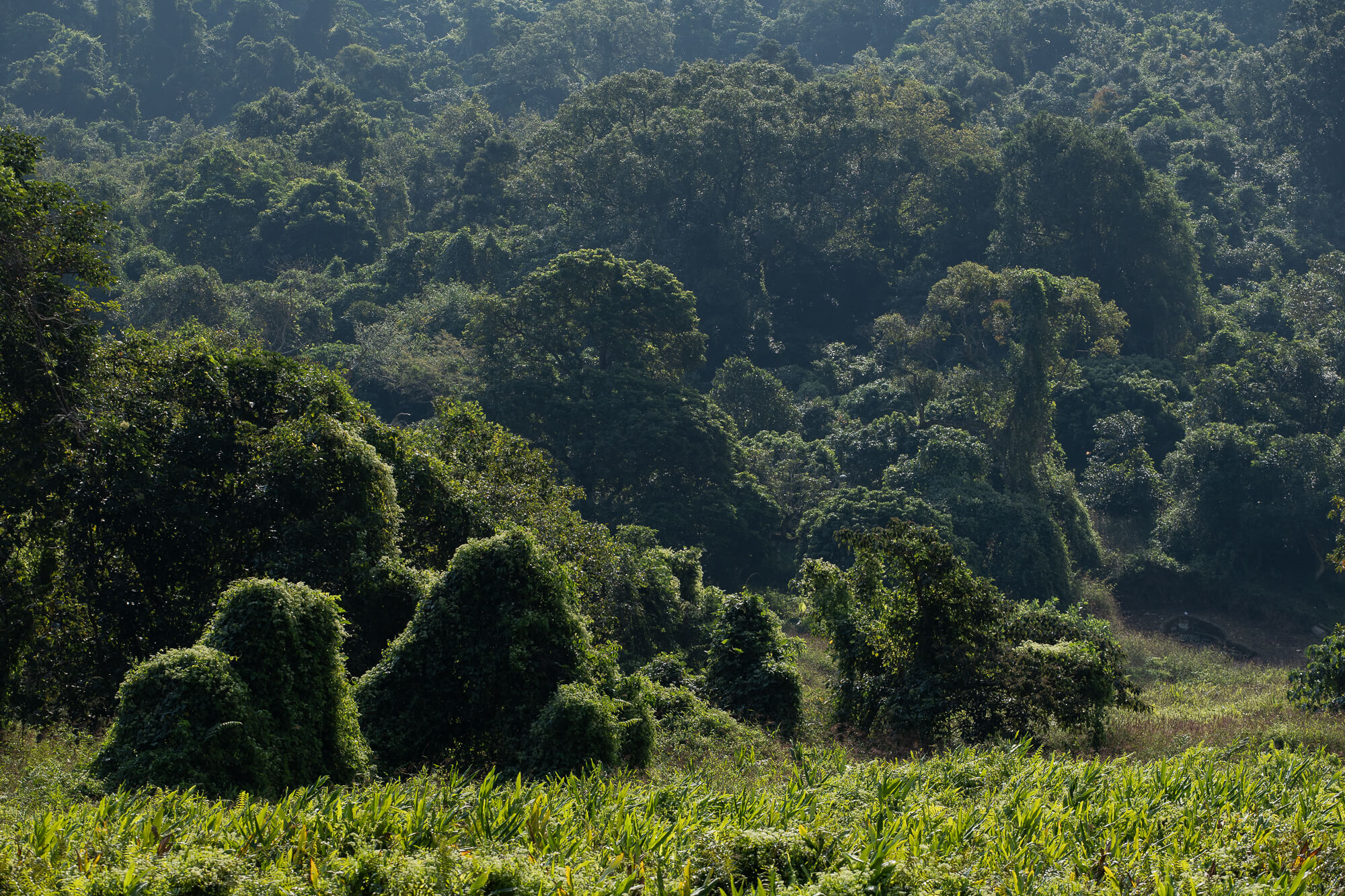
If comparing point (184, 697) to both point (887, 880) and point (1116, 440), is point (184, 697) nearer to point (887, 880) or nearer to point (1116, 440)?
point (887, 880)

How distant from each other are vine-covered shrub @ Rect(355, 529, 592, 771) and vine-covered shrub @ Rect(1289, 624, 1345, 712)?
11194 mm

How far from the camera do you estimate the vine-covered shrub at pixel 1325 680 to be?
14898 millimetres

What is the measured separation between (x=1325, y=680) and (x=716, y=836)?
13.1 m

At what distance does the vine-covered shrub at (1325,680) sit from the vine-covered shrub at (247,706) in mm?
13567

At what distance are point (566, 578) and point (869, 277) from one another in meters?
38.2

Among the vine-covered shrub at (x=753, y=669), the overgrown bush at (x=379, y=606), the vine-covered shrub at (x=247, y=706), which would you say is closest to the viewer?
the vine-covered shrub at (x=247, y=706)

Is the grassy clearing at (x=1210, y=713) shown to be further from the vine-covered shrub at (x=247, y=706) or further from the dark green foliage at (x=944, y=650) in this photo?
the vine-covered shrub at (x=247, y=706)

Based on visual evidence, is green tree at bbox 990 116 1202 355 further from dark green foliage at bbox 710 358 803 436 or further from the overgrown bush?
the overgrown bush

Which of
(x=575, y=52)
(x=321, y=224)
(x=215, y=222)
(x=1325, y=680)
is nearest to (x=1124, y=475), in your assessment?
(x=1325, y=680)

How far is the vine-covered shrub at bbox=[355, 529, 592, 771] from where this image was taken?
10852 millimetres

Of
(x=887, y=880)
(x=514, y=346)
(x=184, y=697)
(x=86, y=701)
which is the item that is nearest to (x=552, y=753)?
(x=184, y=697)

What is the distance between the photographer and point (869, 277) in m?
47.1

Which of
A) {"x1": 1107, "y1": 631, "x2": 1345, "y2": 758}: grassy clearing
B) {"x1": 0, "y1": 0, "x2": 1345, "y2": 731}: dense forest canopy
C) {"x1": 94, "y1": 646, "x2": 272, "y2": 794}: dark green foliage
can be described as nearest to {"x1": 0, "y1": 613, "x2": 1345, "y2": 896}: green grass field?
{"x1": 94, "y1": 646, "x2": 272, "y2": 794}: dark green foliage

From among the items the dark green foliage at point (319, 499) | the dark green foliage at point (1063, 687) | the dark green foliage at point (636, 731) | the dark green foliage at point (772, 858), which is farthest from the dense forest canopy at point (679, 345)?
the dark green foliage at point (772, 858)
